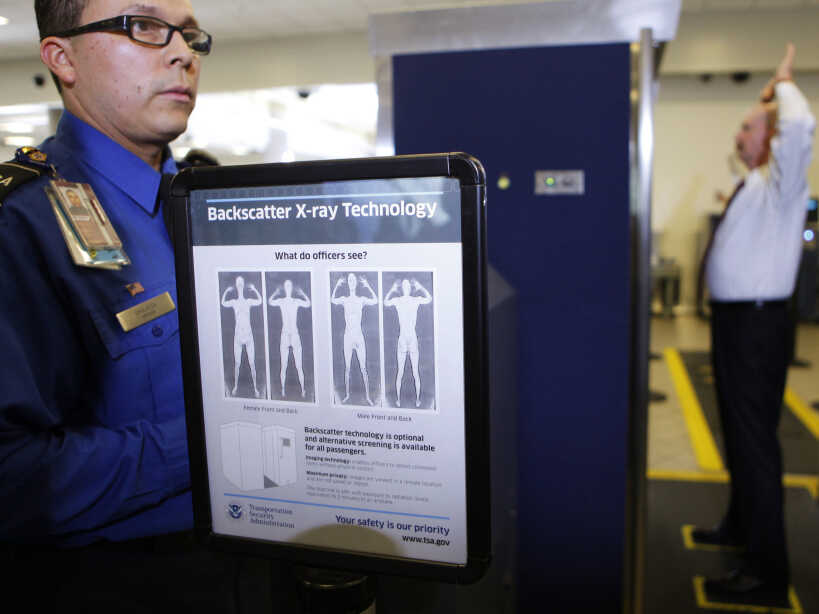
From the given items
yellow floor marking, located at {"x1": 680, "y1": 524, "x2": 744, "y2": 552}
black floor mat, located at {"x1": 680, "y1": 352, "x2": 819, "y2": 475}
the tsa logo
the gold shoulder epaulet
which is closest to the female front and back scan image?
the tsa logo

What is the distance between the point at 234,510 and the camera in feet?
2.10

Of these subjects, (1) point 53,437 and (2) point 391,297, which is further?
(1) point 53,437

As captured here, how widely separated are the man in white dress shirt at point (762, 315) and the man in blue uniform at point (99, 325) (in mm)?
2099

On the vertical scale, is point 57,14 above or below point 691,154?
below

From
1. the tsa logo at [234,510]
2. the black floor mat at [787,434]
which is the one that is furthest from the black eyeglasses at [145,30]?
the black floor mat at [787,434]

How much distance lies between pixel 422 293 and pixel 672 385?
17.8 ft

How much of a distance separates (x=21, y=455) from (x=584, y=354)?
1.58m

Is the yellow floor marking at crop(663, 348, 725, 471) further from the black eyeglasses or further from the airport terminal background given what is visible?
the black eyeglasses

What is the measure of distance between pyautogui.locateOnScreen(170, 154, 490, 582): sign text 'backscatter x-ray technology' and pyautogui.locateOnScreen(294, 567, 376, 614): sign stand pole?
36 millimetres

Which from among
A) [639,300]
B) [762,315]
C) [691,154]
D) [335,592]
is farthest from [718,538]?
[691,154]

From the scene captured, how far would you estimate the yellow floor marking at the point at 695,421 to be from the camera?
3689 millimetres

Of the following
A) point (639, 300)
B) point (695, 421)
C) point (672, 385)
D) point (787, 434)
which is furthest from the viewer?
point (672, 385)

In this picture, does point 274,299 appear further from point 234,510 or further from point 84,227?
point 84,227

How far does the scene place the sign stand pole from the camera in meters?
0.62
